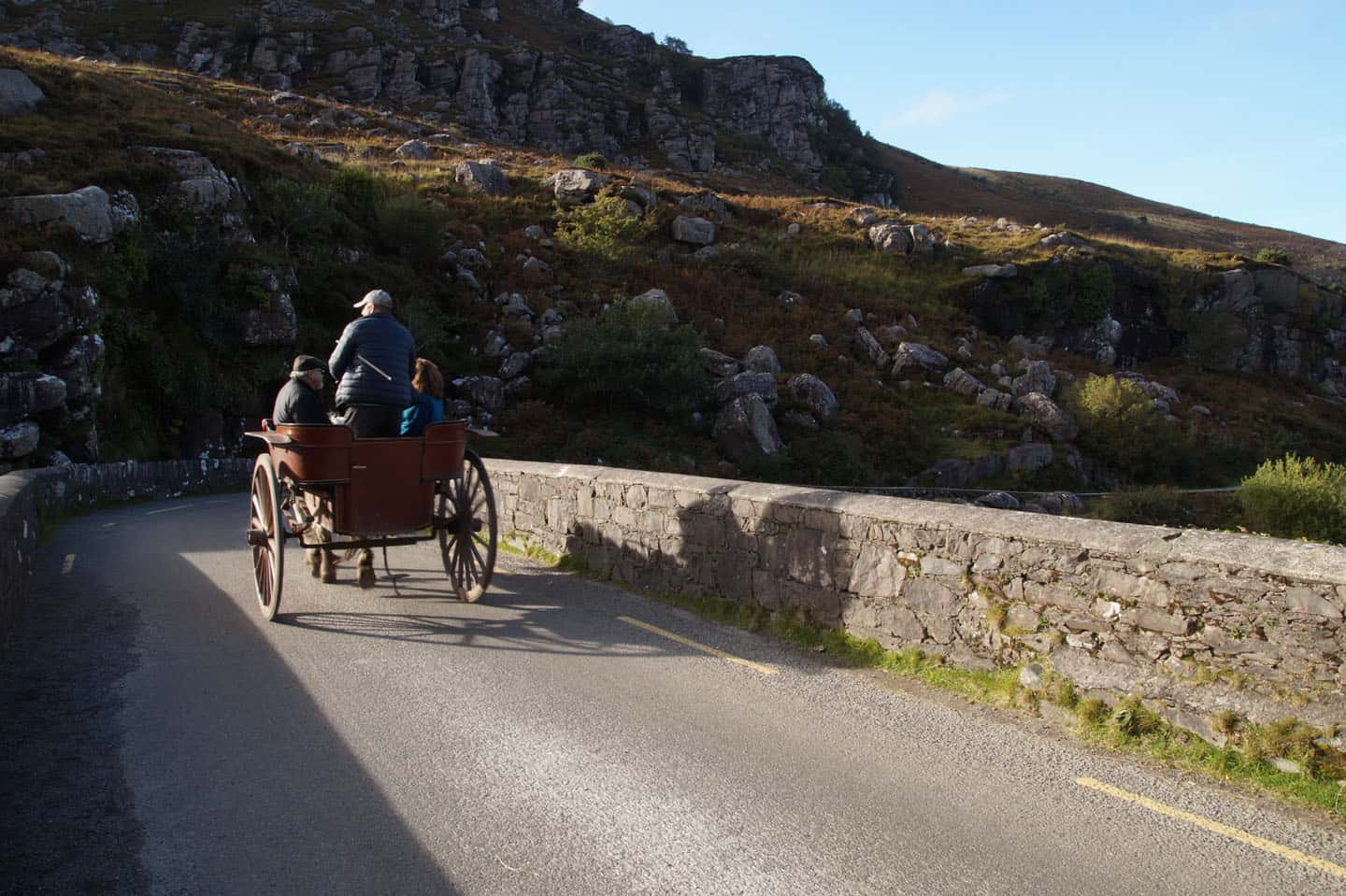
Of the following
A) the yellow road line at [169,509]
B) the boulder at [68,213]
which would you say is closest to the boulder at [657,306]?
the boulder at [68,213]

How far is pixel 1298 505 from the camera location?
17375 millimetres

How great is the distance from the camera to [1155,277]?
152 ft

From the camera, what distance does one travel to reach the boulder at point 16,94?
87.1ft

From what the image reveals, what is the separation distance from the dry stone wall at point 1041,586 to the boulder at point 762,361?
2161 centimetres

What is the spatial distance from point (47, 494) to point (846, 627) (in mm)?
13436

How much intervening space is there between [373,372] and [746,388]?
2075cm

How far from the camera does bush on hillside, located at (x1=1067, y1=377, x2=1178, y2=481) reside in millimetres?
29188

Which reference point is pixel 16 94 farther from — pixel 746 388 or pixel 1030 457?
pixel 1030 457

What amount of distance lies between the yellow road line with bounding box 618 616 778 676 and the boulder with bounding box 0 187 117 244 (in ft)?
66.3

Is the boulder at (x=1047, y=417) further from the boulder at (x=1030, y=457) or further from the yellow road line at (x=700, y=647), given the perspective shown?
the yellow road line at (x=700, y=647)

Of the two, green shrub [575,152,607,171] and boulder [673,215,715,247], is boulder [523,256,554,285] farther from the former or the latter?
green shrub [575,152,607,171]

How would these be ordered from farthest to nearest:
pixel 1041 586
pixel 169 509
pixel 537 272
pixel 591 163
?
pixel 591 163 < pixel 537 272 < pixel 169 509 < pixel 1041 586

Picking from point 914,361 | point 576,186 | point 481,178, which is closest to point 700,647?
point 914,361

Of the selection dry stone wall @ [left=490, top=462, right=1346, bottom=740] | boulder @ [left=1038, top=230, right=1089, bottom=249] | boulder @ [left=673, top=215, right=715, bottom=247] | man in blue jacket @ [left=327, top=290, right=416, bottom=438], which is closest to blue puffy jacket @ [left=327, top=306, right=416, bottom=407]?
man in blue jacket @ [left=327, top=290, right=416, bottom=438]
